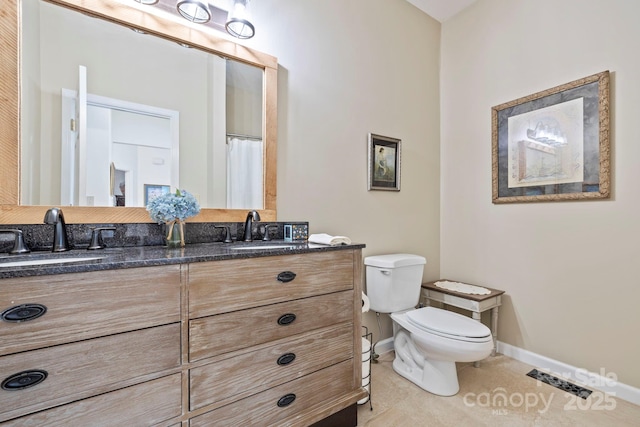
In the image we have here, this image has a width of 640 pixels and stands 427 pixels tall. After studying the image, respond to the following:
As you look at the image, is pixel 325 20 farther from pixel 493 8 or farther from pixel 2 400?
pixel 2 400

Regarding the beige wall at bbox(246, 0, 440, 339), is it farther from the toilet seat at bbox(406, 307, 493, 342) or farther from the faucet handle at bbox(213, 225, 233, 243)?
the toilet seat at bbox(406, 307, 493, 342)

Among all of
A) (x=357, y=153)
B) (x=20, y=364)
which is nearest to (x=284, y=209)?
(x=357, y=153)

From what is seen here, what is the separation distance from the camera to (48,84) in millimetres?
1262

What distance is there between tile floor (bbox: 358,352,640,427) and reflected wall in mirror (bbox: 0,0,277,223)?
Answer: 4.23ft

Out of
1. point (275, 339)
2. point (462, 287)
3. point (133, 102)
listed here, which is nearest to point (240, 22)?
point (133, 102)

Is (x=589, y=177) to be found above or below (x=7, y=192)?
above

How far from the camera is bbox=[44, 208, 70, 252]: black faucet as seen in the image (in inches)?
46.3

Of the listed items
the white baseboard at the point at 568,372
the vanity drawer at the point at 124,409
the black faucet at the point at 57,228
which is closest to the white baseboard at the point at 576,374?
the white baseboard at the point at 568,372

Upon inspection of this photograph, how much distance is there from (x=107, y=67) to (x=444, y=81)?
258cm

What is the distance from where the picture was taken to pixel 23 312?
0.79m

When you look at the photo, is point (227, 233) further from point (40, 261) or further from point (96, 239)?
point (40, 261)

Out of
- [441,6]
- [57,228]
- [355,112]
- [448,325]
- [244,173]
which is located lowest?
[448,325]

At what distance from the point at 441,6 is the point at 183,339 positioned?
10.1 feet

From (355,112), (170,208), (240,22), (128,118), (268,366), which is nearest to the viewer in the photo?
(268,366)
